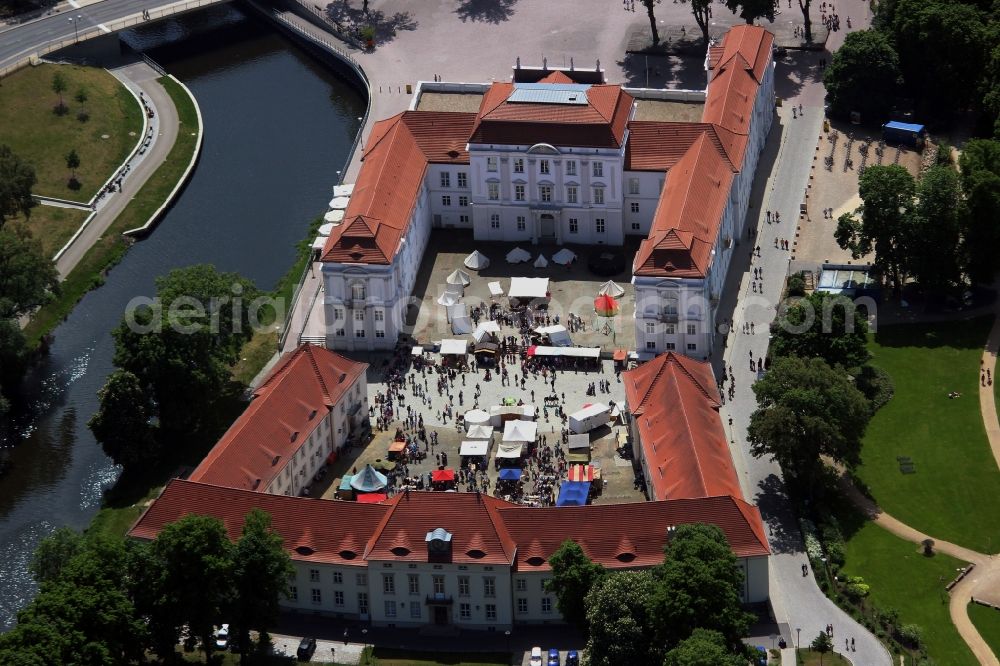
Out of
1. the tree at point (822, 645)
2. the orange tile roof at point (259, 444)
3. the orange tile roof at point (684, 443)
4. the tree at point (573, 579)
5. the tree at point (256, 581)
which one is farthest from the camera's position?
the orange tile roof at point (259, 444)

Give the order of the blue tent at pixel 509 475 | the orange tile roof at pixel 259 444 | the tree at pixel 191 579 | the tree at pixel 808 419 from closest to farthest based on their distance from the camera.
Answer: the tree at pixel 191 579 → the orange tile roof at pixel 259 444 → the tree at pixel 808 419 → the blue tent at pixel 509 475

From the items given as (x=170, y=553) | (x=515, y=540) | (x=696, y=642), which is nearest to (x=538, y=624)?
(x=515, y=540)

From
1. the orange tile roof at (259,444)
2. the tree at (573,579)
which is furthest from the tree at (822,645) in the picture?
the orange tile roof at (259,444)

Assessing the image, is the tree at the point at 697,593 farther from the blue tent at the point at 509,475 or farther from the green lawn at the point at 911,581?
the blue tent at the point at 509,475

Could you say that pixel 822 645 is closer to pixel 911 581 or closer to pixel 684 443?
pixel 911 581

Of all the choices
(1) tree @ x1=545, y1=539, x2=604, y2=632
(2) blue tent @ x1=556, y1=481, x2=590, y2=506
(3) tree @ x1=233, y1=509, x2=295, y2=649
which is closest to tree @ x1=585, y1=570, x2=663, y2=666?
(1) tree @ x1=545, y1=539, x2=604, y2=632

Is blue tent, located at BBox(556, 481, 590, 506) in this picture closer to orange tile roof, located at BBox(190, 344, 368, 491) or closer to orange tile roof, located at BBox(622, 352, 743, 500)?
orange tile roof, located at BBox(622, 352, 743, 500)

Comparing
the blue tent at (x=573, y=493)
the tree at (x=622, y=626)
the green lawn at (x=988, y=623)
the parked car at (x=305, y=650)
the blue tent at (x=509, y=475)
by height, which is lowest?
the green lawn at (x=988, y=623)
